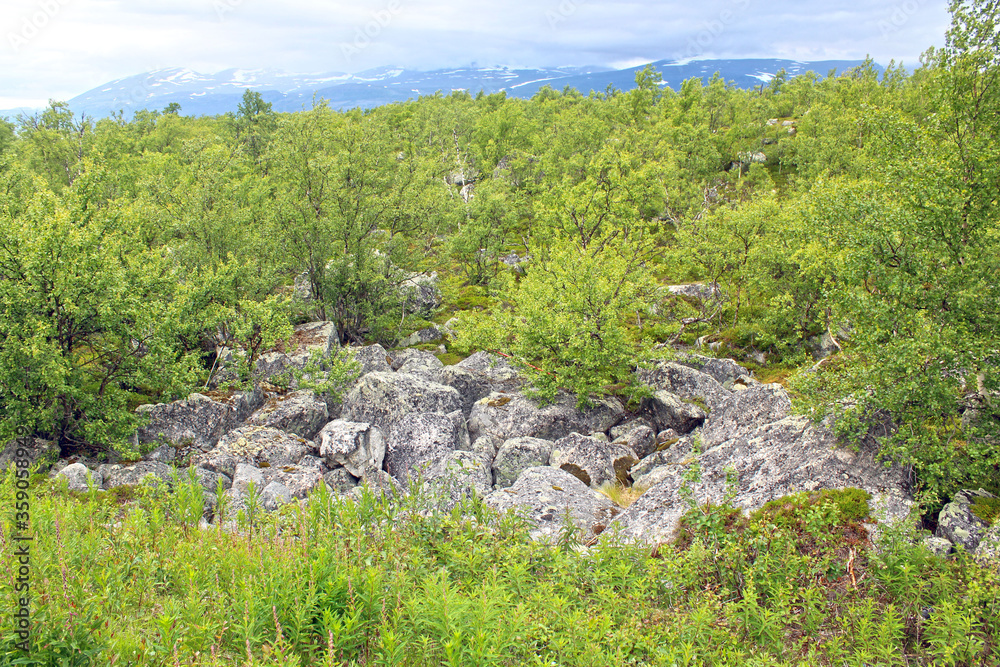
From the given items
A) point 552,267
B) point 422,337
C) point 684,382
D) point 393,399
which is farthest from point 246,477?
point 422,337

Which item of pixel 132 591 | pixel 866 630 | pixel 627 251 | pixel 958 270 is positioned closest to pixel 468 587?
pixel 132 591

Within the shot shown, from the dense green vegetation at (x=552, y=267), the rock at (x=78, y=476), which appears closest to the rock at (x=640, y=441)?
the dense green vegetation at (x=552, y=267)

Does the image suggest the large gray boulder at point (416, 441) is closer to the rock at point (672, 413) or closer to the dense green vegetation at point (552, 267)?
the dense green vegetation at point (552, 267)

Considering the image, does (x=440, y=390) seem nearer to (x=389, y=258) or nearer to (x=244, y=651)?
(x=389, y=258)

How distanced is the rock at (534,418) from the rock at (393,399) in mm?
1431

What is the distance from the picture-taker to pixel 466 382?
1025 inches

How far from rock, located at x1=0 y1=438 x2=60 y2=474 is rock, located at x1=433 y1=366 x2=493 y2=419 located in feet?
46.4

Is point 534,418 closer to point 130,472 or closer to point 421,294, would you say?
point 130,472

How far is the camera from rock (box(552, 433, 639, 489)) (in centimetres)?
1819

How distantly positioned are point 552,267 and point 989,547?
65.3 feet

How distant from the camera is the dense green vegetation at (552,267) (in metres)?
13.0

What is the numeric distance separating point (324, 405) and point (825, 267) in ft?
76.3

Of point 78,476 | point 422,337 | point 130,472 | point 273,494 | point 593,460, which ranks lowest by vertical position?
point 422,337

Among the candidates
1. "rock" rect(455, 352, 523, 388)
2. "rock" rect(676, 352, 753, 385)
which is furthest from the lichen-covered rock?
"rock" rect(676, 352, 753, 385)
